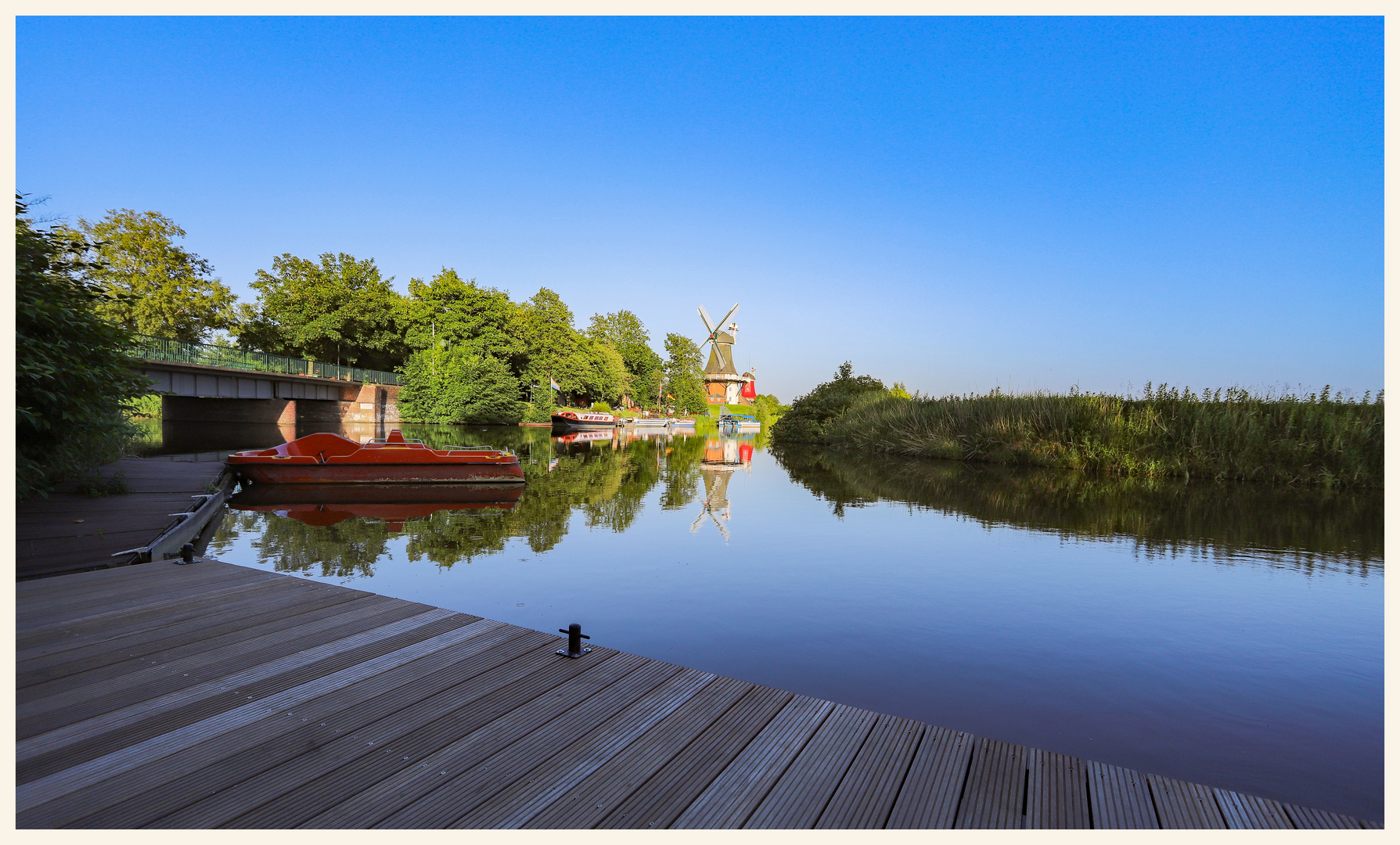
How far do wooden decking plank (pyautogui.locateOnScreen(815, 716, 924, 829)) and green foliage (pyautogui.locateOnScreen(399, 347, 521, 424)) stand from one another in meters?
45.5

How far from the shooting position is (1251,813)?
7.37 feet

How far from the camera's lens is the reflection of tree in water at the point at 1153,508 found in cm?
829

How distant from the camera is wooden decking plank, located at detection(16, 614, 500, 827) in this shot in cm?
216

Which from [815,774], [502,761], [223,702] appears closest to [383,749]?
[502,761]

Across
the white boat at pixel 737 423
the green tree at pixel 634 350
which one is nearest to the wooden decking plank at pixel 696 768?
the white boat at pixel 737 423

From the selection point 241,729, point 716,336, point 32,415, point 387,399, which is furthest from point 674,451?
point 716,336

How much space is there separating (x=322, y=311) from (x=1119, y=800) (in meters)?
52.5

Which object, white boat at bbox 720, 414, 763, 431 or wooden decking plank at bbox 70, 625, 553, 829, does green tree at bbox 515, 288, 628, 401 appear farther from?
wooden decking plank at bbox 70, 625, 553, 829

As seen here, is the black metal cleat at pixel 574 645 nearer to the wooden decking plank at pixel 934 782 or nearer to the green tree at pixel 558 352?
the wooden decking plank at pixel 934 782

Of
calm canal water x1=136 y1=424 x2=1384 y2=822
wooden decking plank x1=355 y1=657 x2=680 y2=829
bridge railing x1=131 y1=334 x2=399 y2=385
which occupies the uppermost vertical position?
bridge railing x1=131 y1=334 x2=399 y2=385

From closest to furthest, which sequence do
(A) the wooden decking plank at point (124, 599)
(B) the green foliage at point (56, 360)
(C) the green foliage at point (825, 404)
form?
1. (A) the wooden decking plank at point (124, 599)
2. (B) the green foliage at point (56, 360)
3. (C) the green foliage at point (825, 404)

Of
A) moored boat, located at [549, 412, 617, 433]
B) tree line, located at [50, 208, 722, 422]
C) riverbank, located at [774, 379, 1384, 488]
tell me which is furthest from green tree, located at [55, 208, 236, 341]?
riverbank, located at [774, 379, 1384, 488]

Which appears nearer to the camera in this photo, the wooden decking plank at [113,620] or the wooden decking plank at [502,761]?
the wooden decking plank at [502,761]

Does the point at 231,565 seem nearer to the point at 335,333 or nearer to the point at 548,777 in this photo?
the point at 548,777
